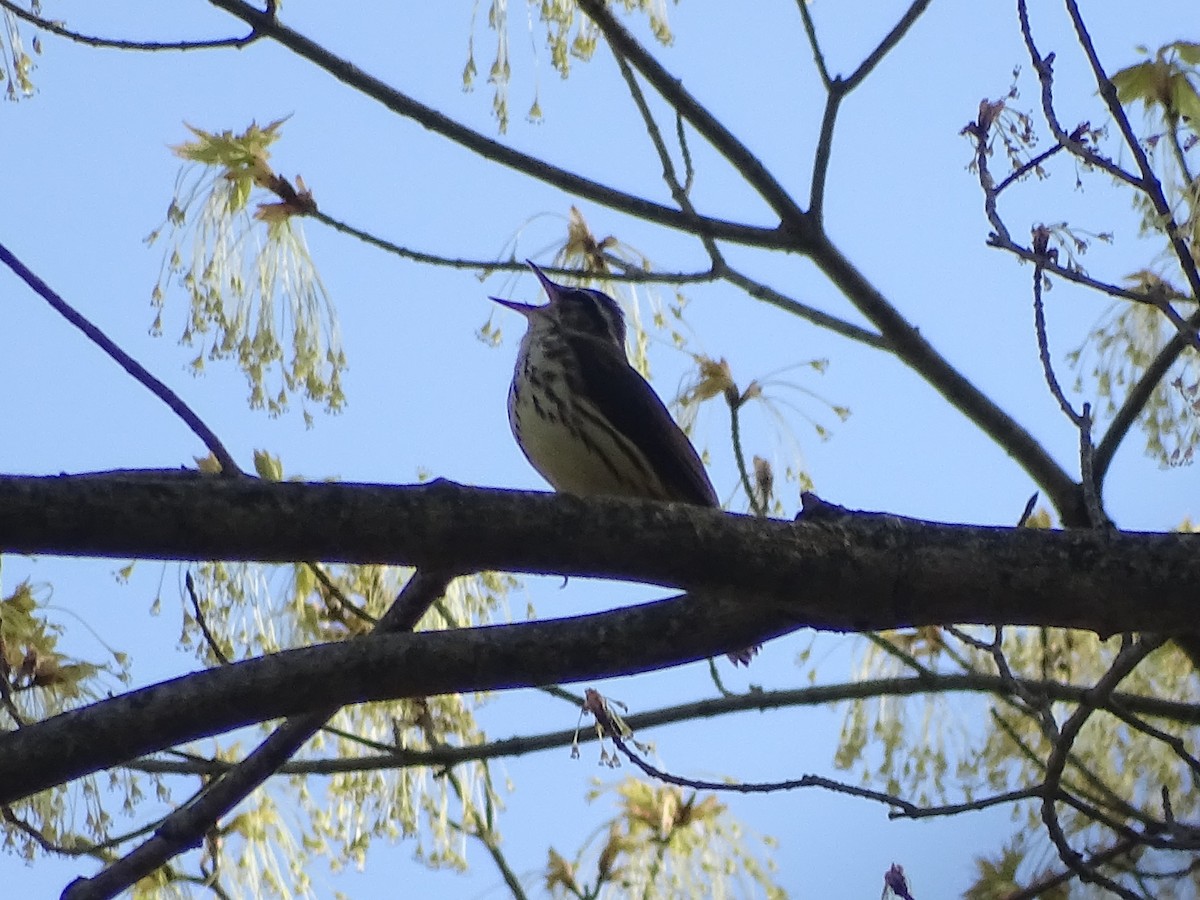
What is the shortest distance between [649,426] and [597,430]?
0.15m

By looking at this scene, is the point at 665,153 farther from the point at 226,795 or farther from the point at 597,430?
the point at 226,795

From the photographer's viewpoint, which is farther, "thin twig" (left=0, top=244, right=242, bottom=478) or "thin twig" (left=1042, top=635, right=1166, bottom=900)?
"thin twig" (left=1042, top=635, right=1166, bottom=900)

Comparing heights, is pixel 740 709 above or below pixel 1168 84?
below

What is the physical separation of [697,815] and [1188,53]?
2.31 m

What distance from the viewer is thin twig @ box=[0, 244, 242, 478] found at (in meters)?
2.56

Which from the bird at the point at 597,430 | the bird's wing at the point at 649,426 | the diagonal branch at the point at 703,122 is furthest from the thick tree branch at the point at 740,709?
the diagonal branch at the point at 703,122

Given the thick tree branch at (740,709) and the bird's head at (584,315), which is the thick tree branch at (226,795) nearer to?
the thick tree branch at (740,709)

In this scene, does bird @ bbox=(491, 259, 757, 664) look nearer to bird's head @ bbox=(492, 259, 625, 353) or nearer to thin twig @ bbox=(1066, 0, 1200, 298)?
bird's head @ bbox=(492, 259, 625, 353)

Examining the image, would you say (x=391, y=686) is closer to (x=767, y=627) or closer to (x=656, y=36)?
(x=767, y=627)

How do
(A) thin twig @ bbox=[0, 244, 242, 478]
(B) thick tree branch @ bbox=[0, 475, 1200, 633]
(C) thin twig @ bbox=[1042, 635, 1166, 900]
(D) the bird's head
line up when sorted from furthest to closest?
(D) the bird's head, (C) thin twig @ bbox=[1042, 635, 1166, 900], (A) thin twig @ bbox=[0, 244, 242, 478], (B) thick tree branch @ bbox=[0, 475, 1200, 633]

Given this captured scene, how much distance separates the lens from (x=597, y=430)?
419 cm

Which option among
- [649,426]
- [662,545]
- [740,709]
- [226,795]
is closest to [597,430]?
[649,426]

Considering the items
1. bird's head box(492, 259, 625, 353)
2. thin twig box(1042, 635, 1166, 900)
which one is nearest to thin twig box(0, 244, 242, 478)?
thin twig box(1042, 635, 1166, 900)

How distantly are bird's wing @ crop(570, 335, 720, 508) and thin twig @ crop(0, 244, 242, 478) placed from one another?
177cm
